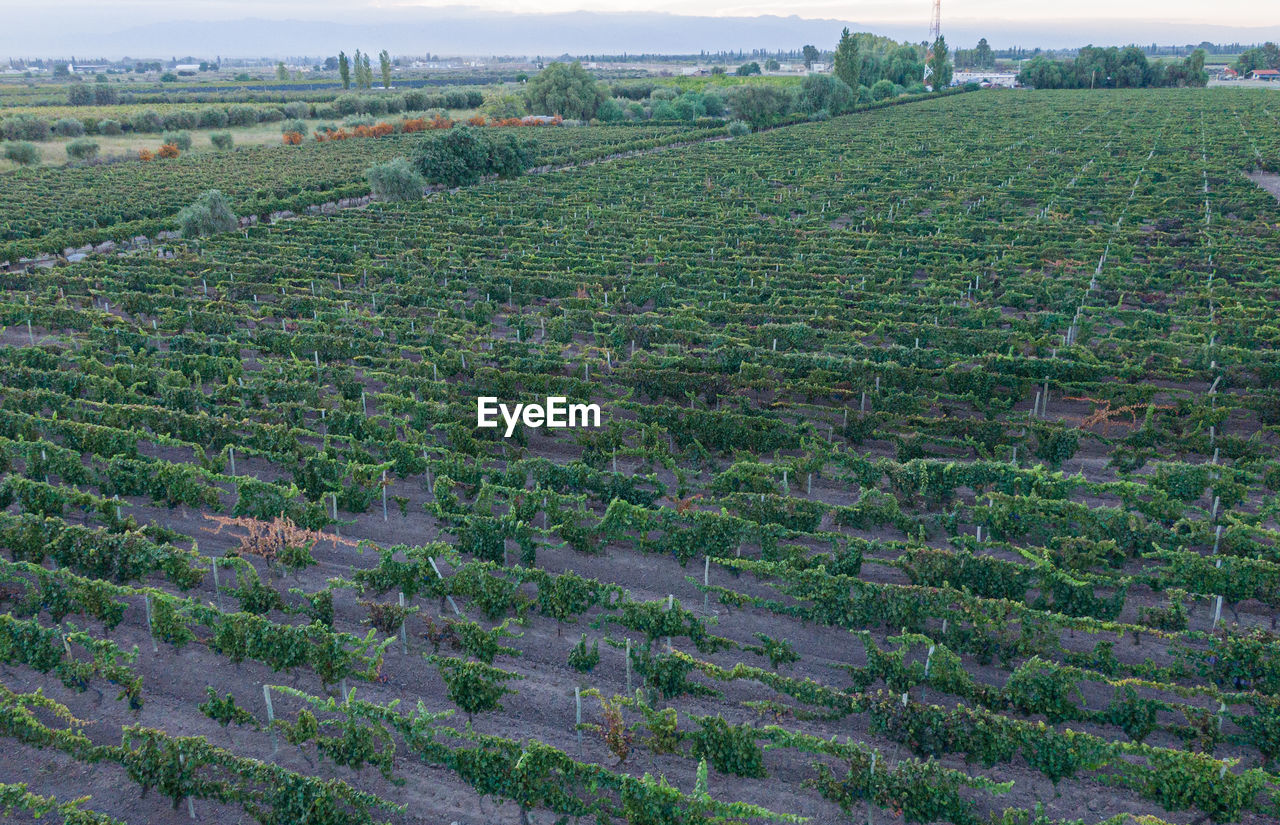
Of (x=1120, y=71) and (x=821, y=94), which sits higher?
(x=1120, y=71)

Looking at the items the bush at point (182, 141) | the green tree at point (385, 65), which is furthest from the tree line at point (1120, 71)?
the bush at point (182, 141)

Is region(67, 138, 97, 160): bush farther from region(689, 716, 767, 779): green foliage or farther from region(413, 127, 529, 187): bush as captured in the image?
region(689, 716, 767, 779): green foliage

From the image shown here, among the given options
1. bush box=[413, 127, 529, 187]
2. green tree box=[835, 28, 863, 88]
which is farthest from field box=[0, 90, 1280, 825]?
green tree box=[835, 28, 863, 88]

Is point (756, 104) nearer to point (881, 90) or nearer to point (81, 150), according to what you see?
point (881, 90)

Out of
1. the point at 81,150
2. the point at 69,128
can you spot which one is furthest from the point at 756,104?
the point at 69,128

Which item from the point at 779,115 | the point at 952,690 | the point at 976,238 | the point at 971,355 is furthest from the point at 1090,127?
the point at 952,690

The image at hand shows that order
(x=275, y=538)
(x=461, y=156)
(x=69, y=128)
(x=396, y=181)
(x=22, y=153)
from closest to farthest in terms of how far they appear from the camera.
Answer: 1. (x=275, y=538)
2. (x=396, y=181)
3. (x=461, y=156)
4. (x=22, y=153)
5. (x=69, y=128)
